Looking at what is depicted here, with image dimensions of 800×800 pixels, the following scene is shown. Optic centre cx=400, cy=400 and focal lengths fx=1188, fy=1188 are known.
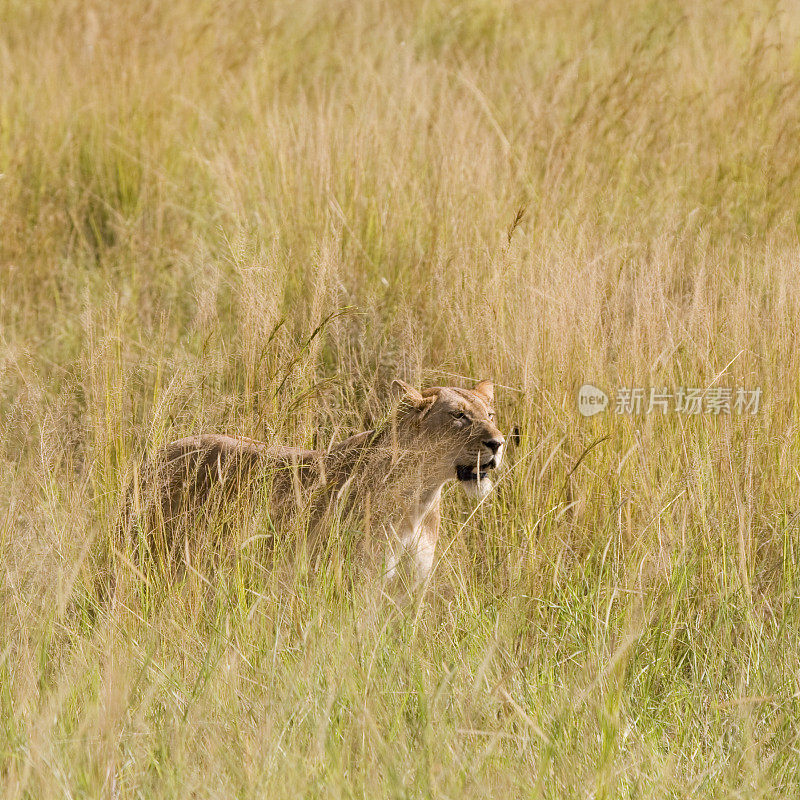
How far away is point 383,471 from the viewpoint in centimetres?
338

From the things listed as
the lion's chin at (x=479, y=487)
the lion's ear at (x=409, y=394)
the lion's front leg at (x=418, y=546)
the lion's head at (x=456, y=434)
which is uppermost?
the lion's ear at (x=409, y=394)

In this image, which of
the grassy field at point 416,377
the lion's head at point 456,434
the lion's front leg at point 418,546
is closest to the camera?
the grassy field at point 416,377

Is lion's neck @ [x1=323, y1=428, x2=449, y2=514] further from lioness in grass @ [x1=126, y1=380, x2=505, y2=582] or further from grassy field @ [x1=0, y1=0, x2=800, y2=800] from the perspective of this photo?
grassy field @ [x1=0, y1=0, x2=800, y2=800]

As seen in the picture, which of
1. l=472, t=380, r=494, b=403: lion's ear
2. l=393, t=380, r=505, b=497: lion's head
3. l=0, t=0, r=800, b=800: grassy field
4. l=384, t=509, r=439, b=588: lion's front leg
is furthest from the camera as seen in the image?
l=472, t=380, r=494, b=403: lion's ear

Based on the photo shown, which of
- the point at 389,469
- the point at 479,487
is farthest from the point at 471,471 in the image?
the point at 389,469

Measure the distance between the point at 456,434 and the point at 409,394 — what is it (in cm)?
17

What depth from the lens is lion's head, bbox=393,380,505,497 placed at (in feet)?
10.9

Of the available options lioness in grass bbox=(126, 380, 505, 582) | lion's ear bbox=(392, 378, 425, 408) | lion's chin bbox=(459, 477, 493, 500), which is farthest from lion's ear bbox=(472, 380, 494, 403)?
lion's chin bbox=(459, 477, 493, 500)

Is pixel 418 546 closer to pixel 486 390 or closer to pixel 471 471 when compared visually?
pixel 471 471

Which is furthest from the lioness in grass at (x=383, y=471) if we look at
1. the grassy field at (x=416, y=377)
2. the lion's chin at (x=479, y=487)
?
the grassy field at (x=416, y=377)

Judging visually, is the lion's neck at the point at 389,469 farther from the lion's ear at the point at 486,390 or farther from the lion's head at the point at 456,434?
the lion's ear at the point at 486,390

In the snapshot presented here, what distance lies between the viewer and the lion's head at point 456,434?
10.9 feet

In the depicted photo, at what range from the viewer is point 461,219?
15.4ft

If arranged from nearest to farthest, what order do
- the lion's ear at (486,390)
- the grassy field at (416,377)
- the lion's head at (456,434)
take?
1. the grassy field at (416,377)
2. the lion's head at (456,434)
3. the lion's ear at (486,390)
